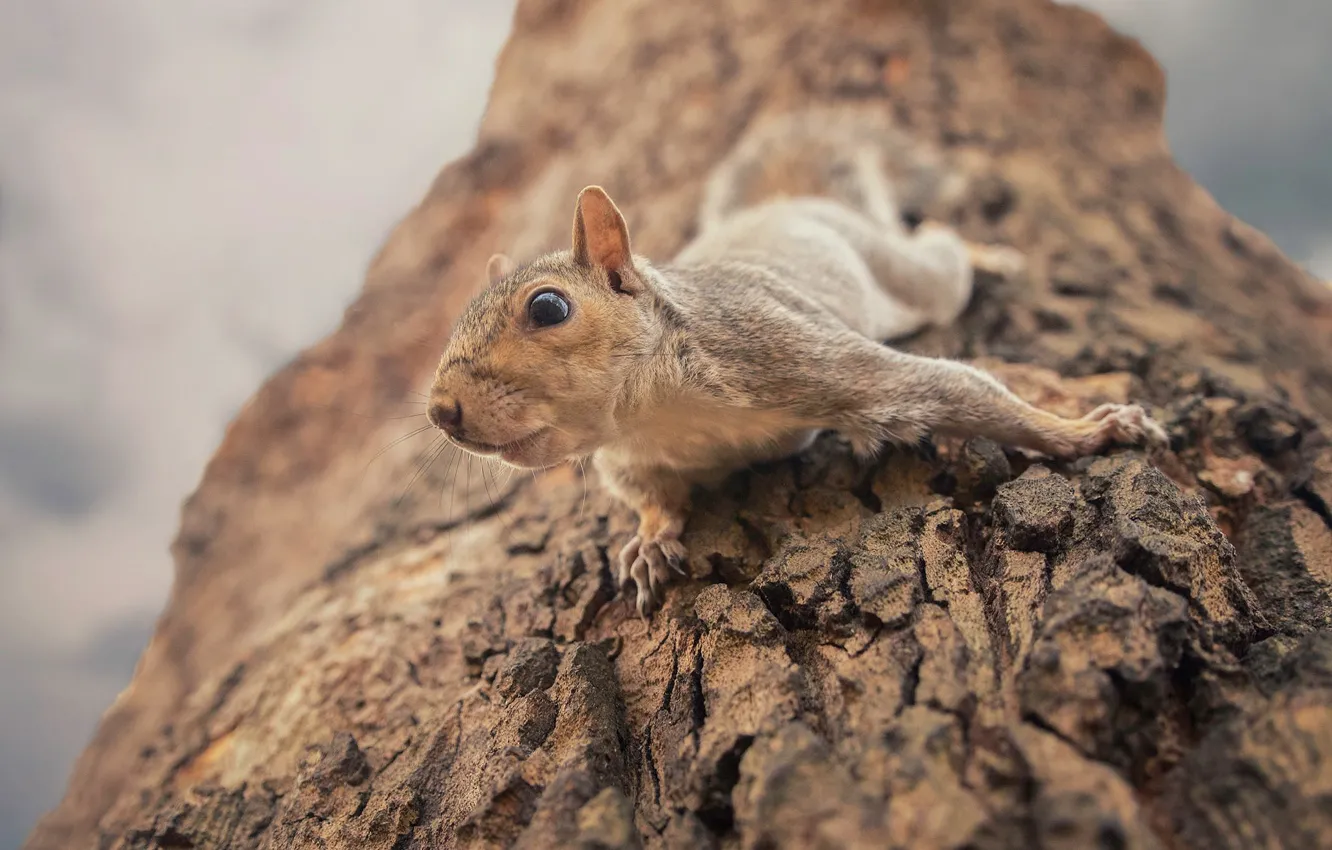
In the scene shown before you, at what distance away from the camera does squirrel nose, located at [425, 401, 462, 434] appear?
62.2 inches

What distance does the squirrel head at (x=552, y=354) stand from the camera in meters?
1.59

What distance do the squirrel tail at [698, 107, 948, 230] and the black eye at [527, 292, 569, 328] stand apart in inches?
89.5

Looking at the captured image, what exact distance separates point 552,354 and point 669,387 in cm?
31

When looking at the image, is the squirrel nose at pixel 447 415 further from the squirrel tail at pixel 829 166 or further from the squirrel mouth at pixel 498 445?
the squirrel tail at pixel 829 166

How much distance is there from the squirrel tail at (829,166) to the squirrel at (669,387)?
2.06 m

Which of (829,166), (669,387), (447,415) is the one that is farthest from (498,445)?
(829,166)

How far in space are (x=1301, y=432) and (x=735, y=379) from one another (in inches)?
60.2

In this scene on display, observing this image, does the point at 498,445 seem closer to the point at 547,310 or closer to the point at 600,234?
the point at 547,310

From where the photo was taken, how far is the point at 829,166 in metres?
4.07

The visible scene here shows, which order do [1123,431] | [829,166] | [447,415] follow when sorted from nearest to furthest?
[447,415] → [1123,431] → [829,166]

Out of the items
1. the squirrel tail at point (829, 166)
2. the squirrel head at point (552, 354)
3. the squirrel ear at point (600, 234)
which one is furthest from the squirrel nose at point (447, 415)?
the squirrel tail at point (829, 166)

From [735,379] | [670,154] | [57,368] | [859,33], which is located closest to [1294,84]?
[859,33]

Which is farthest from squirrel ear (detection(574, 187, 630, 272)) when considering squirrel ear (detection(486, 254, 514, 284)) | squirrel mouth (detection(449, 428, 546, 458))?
squirrel ear (detection(486, 254, 514, 284))

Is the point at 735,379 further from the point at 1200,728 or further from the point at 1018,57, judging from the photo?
the point at 1018,57
